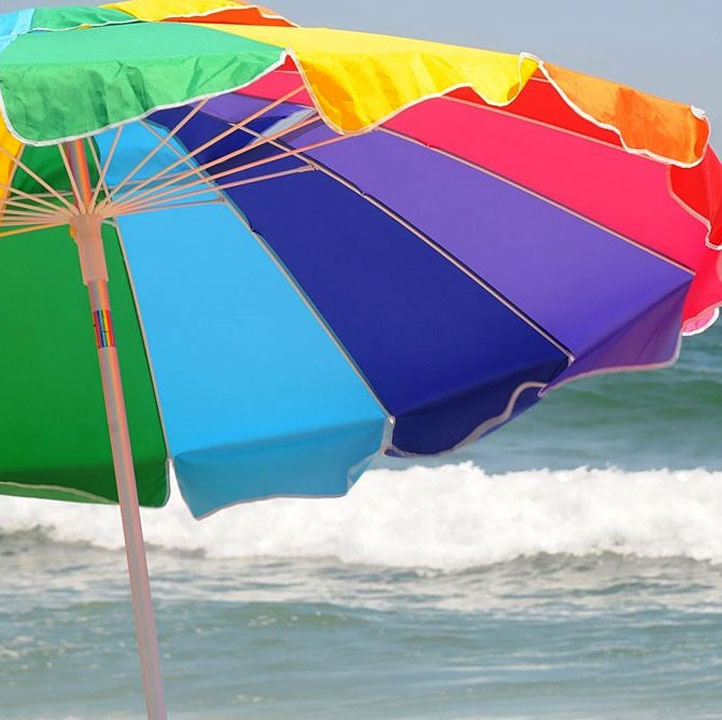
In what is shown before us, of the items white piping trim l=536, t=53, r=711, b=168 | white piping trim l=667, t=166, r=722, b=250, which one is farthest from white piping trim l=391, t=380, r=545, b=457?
white piping trim l=536, t=53, r=711, b=168

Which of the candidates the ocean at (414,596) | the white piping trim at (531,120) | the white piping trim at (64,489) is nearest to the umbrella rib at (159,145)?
the white piping trim at (531,120)

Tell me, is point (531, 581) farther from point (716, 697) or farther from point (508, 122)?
point (508, 122)

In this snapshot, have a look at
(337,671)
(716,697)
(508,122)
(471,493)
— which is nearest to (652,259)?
(508,122)

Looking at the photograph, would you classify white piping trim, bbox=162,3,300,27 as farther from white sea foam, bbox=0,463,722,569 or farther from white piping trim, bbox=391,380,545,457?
white sea foam, bbox=0,463,722,569

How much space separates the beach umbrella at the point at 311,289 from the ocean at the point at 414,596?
298cm

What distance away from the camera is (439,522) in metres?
12.0

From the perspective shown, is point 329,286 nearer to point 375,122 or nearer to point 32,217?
point 32,217

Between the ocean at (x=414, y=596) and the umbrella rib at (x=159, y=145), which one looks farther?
the ocean at (x=414, y=596)

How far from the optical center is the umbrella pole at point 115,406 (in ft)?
9.68

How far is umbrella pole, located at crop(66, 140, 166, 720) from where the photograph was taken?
2951 millimetres

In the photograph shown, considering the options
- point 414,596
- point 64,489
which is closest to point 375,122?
point 64,489

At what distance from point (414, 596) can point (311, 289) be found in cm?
629

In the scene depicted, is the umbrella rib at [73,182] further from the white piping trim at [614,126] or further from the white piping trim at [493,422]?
the white piping trim at [493,422]

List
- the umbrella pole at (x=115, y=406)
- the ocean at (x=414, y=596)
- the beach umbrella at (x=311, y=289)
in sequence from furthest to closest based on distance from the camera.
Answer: the ocean at (x=414, y=596)
the beach umbrella at (x=311, y=289)
the umbrella pole at (x=115, y=406)
